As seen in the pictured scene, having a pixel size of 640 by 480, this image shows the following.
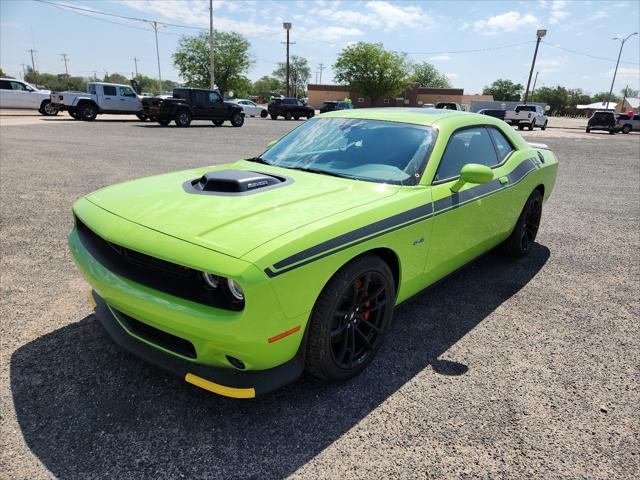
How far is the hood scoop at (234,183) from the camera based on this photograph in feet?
8.46

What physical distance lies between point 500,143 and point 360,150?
5.37 feet

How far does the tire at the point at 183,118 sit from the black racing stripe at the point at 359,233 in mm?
19139

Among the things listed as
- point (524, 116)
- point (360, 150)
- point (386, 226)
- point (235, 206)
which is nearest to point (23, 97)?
point (360, 150)

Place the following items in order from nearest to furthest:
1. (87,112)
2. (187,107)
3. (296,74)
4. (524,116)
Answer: (187,107) → (87,112) → (524,116) → (296,74)

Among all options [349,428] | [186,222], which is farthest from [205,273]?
[349,428]

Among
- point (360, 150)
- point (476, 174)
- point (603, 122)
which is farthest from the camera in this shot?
point (603, 122)

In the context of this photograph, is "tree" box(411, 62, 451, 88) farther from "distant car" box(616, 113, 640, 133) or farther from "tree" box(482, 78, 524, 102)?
"distant car" box(616, 113, 640, 133)

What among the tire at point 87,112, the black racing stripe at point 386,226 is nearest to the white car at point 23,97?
the tire at point 87,112

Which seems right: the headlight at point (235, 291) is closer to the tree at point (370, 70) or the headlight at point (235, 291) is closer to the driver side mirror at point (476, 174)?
the driver side mirror at point (476, 174)

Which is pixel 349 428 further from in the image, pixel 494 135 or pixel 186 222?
pixel 494 135

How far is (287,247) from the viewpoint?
1.91m

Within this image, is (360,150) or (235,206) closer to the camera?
(235,206)

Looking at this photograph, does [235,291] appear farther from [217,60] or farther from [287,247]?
[217,60]

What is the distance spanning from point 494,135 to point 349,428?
2.96 m
